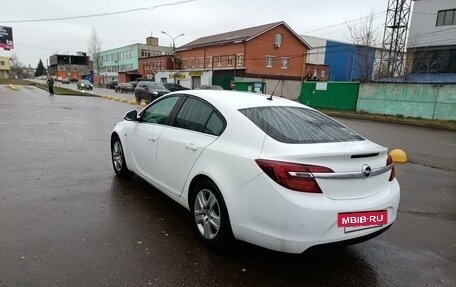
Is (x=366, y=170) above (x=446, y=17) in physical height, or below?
below

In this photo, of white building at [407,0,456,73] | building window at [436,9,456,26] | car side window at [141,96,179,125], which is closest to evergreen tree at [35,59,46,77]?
white building at [407,0,456,73]

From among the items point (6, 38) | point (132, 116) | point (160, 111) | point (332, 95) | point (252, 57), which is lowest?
point (332, 95)

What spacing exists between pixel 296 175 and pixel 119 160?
3.75 m

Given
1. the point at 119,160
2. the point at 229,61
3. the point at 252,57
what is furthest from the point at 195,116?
the point at 229,61

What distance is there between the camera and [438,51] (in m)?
37.9

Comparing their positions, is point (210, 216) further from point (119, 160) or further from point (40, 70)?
point (40, 70)

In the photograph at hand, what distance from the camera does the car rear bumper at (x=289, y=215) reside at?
2.86m

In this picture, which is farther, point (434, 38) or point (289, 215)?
point (434, 38)

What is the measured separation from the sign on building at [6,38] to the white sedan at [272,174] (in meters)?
54.1

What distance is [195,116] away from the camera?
413cm

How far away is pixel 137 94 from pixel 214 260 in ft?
89.2

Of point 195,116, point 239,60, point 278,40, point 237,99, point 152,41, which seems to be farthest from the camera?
point 152,41

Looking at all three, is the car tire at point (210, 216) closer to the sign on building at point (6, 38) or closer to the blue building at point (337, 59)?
the blue building at point (337, 59)

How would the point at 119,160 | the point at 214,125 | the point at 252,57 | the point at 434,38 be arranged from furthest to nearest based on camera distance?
the point at 252,57, the point at 434,38, the point at 119,160, the point at 214,125
